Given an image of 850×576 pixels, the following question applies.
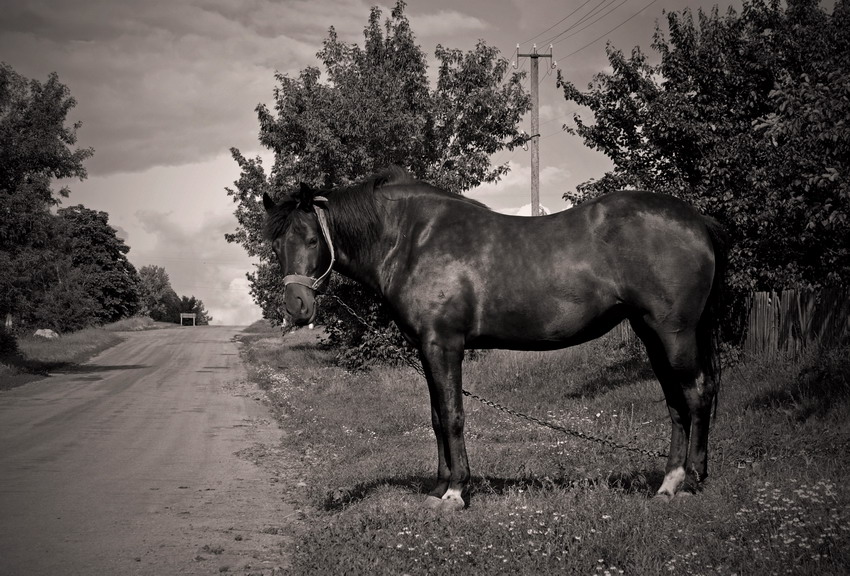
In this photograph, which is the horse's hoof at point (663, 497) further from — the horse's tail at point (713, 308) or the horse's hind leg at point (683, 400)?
the horse's tail at point (713, 308)

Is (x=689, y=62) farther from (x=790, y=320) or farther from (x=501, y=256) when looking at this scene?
(x=501, y=256)

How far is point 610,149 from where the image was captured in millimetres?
14758

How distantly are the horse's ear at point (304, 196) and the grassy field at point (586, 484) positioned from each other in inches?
105

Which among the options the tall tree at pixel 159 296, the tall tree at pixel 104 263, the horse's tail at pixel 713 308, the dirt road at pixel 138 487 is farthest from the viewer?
the tall tree at pixel 159 296

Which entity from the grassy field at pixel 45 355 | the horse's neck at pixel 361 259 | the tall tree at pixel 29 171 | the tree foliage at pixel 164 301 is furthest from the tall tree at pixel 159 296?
the horse's neck at pixel 361 259

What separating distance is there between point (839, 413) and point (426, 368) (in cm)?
523

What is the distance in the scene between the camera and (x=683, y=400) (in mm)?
6109

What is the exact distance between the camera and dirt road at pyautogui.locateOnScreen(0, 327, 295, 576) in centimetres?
521

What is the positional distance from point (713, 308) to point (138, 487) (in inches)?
240

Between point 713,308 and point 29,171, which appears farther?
point 29,171

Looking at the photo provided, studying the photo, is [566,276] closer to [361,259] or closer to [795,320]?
[361,259]

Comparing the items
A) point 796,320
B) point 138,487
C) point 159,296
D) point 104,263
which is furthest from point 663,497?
point 159,296

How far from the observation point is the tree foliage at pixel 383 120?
60.2 ft

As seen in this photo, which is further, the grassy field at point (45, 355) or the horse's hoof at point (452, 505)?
the grassy field at point (45, 355)
